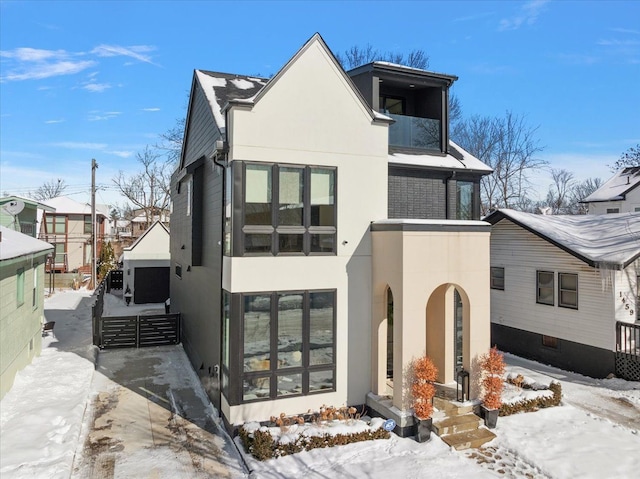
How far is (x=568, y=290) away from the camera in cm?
Answer: 1400

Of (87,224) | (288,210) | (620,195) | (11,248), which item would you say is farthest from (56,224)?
(620,195)

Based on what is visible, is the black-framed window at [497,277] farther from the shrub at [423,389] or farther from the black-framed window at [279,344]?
the black-framed window at [279,344]

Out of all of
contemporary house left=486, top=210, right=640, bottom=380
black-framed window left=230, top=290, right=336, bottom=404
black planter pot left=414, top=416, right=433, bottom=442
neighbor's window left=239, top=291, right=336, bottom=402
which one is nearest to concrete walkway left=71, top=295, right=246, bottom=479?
black-framed window left=230, top=290, right=336, bottom=404

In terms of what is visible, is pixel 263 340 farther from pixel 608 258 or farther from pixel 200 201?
pixel 608 258

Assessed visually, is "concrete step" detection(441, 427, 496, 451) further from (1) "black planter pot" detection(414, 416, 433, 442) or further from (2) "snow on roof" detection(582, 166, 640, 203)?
(2) "snow on roof" detection(582, 166, 640, 203)

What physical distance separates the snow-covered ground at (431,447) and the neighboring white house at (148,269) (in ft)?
43.5

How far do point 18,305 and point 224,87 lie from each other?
8322 mm


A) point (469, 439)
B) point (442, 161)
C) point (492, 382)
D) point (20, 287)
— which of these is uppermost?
point (442, 161)

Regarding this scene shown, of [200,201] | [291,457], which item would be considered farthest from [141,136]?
[291,457]

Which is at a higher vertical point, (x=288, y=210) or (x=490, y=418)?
(x=288, y=210)

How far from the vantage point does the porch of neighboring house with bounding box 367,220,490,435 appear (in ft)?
29.3

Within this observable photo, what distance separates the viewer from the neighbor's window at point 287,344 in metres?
8.98

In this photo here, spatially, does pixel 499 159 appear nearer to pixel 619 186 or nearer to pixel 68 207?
pixel 619 186

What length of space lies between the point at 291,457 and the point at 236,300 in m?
3.14
